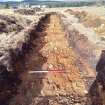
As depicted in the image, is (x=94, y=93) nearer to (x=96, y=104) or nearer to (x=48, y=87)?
(x=96, y=104)

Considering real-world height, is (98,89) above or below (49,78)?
above

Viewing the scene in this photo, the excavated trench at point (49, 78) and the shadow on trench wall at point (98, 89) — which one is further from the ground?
the shadow on trench wall at point (98, 89)

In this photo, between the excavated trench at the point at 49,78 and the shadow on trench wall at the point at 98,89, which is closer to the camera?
the shadow on trench wall at the point at 98,89

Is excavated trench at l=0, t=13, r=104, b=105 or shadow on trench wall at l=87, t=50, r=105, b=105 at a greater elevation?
shadow on trench wall at l=87, t=50, r=105, b=105

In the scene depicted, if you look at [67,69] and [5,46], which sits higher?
[5,46]

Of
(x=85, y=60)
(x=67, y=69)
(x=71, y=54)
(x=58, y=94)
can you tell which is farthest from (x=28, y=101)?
(x=71, y=54)

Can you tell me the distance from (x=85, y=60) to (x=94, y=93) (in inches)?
171

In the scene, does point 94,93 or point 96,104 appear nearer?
point 96,104

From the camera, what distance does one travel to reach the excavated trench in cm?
930

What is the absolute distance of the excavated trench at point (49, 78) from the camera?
366 inches

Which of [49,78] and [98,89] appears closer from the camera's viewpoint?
[98,89]

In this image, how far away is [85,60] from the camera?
13.7 m

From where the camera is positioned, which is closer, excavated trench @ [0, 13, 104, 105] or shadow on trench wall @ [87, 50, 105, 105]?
shadow on trench wall @ [87, 50, 105, 105]

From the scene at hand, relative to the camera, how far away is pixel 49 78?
11.3m
